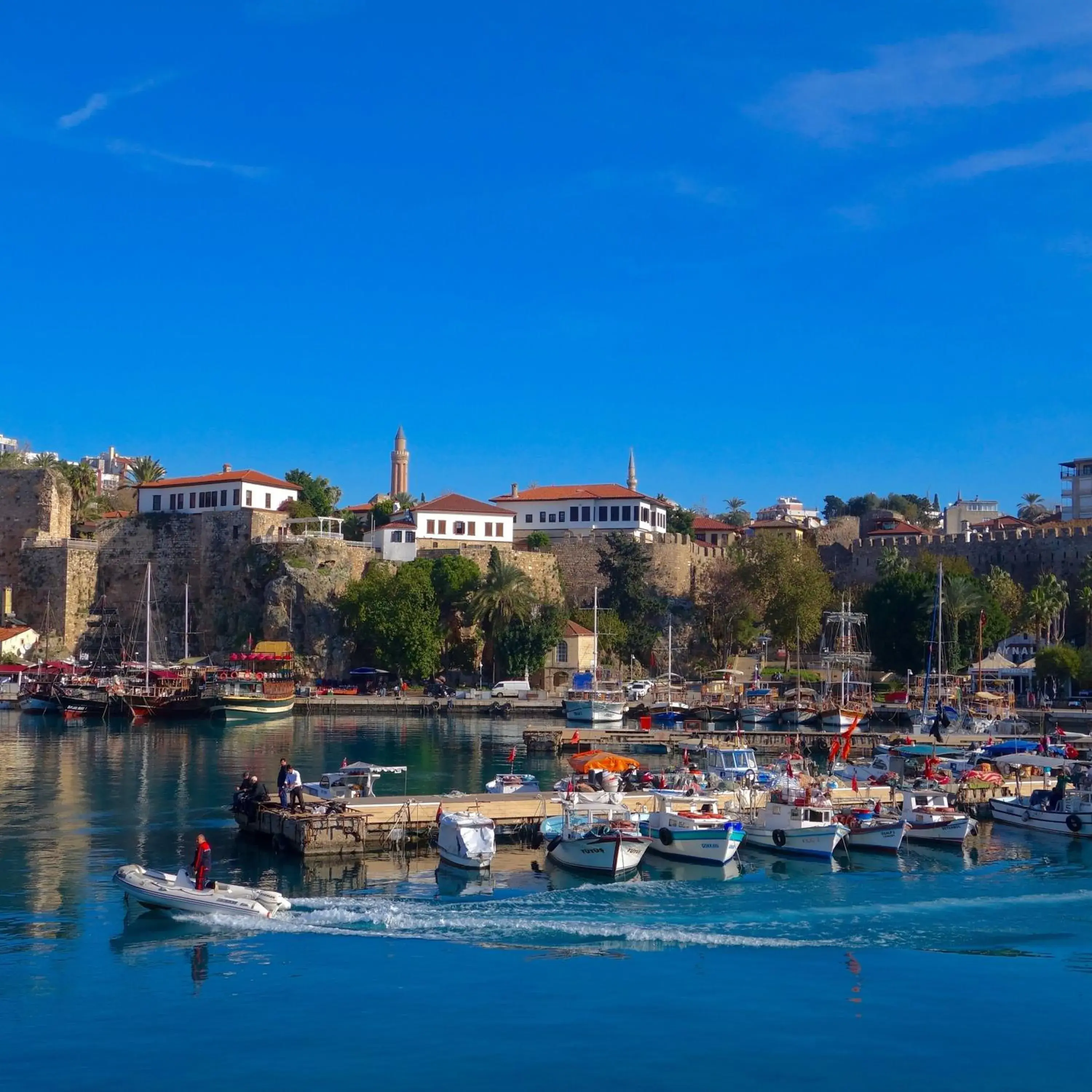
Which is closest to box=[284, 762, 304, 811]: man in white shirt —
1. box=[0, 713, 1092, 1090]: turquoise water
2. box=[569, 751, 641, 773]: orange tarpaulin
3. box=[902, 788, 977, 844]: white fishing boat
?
box=[0, 713, 1092, 1090]: turquoise water

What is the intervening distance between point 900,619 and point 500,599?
69.2 feet

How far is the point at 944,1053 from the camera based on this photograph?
650 inches

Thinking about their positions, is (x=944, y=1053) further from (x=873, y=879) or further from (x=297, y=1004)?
(x=873, y=879)

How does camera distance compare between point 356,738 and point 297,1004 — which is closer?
point 297,1004

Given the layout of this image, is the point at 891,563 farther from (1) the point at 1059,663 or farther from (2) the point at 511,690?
(2) the point at 511,690

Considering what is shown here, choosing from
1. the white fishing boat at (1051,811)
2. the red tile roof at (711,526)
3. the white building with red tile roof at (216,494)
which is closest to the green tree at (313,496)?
the white building with red tile roof at (216,494)

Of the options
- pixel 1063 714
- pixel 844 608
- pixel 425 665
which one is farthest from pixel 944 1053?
pixel 425 665

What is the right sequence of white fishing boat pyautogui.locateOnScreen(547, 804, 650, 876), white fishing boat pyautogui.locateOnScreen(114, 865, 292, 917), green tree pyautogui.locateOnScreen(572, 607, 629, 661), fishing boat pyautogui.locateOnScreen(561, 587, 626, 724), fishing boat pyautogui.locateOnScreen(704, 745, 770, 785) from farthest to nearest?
green tree pyautogui.locateOnScreen(572, 607, 629, 661) < fishing boat pyautogui.locateOnScreen(561, 587, 626, 724) < fishing boat pyautogui.locateOnScreen(704, 745, 770, 785) < white fishing boat pyautogui.locateOnScreen(547, 804, 650, 876) < white fishing boat pyautogui.locateOnScreen(114, 865, 292, 917)

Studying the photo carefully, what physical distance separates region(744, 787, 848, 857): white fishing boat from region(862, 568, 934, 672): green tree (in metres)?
40.0

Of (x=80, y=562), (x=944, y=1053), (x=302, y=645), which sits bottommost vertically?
(x=944, y=1053)

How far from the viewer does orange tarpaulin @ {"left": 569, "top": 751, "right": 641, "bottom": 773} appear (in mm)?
36562

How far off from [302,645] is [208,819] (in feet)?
135

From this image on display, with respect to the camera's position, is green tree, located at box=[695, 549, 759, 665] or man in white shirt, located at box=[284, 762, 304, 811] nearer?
man in white shirt, located at box=[284, 762, 304, 811]

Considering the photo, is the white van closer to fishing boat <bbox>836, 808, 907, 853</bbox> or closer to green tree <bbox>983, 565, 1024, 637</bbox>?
green tree <bbox>983, 565, 1024, 637</bbox>
